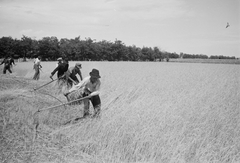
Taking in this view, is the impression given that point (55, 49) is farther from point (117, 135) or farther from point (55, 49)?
point (117, 135)

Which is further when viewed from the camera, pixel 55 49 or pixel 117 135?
pixel 55 49

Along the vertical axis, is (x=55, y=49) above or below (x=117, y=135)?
above

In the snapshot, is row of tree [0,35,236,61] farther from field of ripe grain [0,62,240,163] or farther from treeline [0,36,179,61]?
field of ripe grain [0,62,240,163]

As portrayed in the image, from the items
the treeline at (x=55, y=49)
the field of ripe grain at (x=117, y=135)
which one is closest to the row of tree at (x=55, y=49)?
the treeline at (x=55, y=49)

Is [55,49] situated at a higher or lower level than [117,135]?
higher

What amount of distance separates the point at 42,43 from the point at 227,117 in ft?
161

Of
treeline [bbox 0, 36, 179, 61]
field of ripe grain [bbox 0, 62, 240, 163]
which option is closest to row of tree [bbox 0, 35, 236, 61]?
treeline [bbox 0, 36, 179, 61]

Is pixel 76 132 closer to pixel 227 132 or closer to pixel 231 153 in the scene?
pixel 231 153

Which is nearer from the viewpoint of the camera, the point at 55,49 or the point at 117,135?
the point at 117,135

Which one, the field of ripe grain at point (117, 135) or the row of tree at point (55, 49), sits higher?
the row of tree at point (55, 49)

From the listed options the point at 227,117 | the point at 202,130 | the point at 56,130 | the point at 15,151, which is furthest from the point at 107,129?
the point at 227,117

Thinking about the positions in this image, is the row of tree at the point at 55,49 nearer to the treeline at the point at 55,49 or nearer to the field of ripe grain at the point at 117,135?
the treeline at the point at 55,49

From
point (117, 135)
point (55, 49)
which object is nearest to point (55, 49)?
point (55, 49)

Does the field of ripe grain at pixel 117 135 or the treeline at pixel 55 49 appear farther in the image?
the treeline at pixel 55 49
